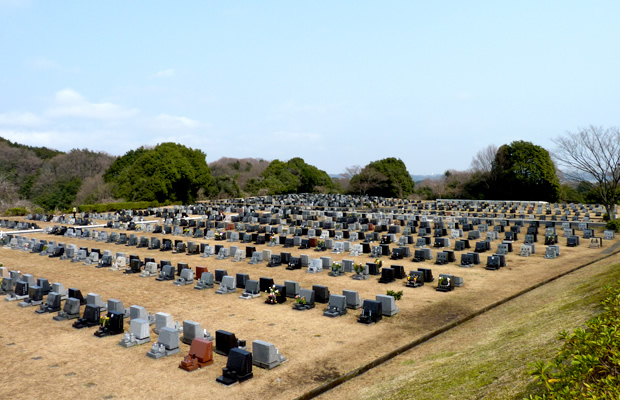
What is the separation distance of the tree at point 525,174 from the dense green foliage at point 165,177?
5889cm

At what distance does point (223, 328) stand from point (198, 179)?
7287cm

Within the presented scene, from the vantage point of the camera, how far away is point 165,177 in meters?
79.3

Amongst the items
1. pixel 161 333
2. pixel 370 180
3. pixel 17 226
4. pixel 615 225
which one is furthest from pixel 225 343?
pixel 370 180

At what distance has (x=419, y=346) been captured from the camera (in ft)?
47.7

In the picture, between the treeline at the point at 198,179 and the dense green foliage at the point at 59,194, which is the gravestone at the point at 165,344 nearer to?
the treeline at the point at 198,179

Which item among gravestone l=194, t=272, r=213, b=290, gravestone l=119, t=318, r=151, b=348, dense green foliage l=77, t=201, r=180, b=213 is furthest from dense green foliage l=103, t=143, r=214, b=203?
gravestone l=119, t=318, r=151, b=348

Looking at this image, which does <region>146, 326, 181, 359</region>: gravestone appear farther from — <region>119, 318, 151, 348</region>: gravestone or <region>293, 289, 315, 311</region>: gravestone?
<region>293, 289, 315, 311</region>: gravestone

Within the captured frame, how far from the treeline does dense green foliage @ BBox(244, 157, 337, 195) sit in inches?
9.7

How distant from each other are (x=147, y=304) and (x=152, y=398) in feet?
29.7

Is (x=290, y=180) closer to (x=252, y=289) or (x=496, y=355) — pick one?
(x=252, y=289)

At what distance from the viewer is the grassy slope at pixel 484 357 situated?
9.55 m

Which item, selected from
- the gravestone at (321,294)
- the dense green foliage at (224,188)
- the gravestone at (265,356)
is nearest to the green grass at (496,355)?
the gravestone at (265,356)

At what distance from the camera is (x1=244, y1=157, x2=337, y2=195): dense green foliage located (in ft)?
335

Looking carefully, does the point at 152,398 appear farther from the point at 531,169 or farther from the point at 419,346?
the point at 531,169
